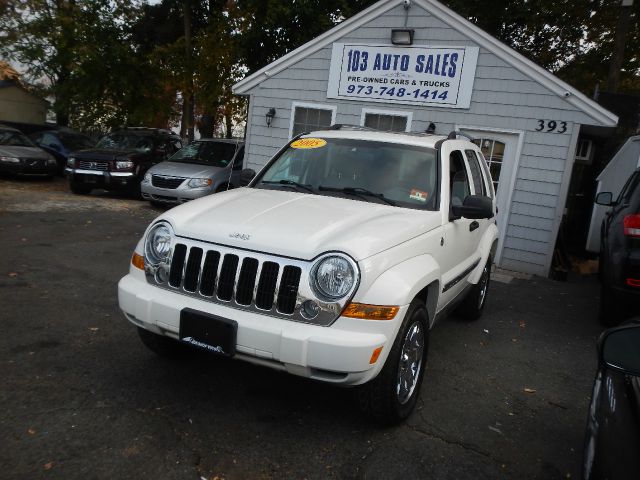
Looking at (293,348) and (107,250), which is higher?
(293,348)

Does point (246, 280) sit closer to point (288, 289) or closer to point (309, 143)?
point (288, 289)

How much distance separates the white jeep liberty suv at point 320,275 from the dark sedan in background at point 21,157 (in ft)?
41.4

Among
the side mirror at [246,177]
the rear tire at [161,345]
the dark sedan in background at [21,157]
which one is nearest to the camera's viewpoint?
the rear tire at [161,345]

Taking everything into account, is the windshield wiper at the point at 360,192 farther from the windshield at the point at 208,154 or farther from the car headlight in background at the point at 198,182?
the windshield at the point at 208,154

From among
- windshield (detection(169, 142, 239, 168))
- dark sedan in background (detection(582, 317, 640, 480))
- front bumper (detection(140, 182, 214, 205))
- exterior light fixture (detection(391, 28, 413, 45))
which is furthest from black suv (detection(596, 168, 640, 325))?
windshield (detection(169, 142, 239, 168))

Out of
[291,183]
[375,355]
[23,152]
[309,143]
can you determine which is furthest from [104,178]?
[375,355]

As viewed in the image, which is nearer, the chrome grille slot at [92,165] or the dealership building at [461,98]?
the dealership building at [461,98]

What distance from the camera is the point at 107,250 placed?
7.39 m

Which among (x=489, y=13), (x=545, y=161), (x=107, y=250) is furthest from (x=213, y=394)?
(x=489, y=13)

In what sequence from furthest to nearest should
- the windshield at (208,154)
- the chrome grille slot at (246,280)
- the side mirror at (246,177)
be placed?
the windshield at (208,154) < the side mirror at (246,177) < the chrome grille slot at (246,280)

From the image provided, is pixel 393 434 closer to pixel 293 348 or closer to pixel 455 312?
pixel 293 348

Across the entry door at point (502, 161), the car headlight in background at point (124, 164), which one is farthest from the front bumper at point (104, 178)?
the entry door at point (502, 161)

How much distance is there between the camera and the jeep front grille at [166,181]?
11.0m

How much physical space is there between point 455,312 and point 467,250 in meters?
1.39
